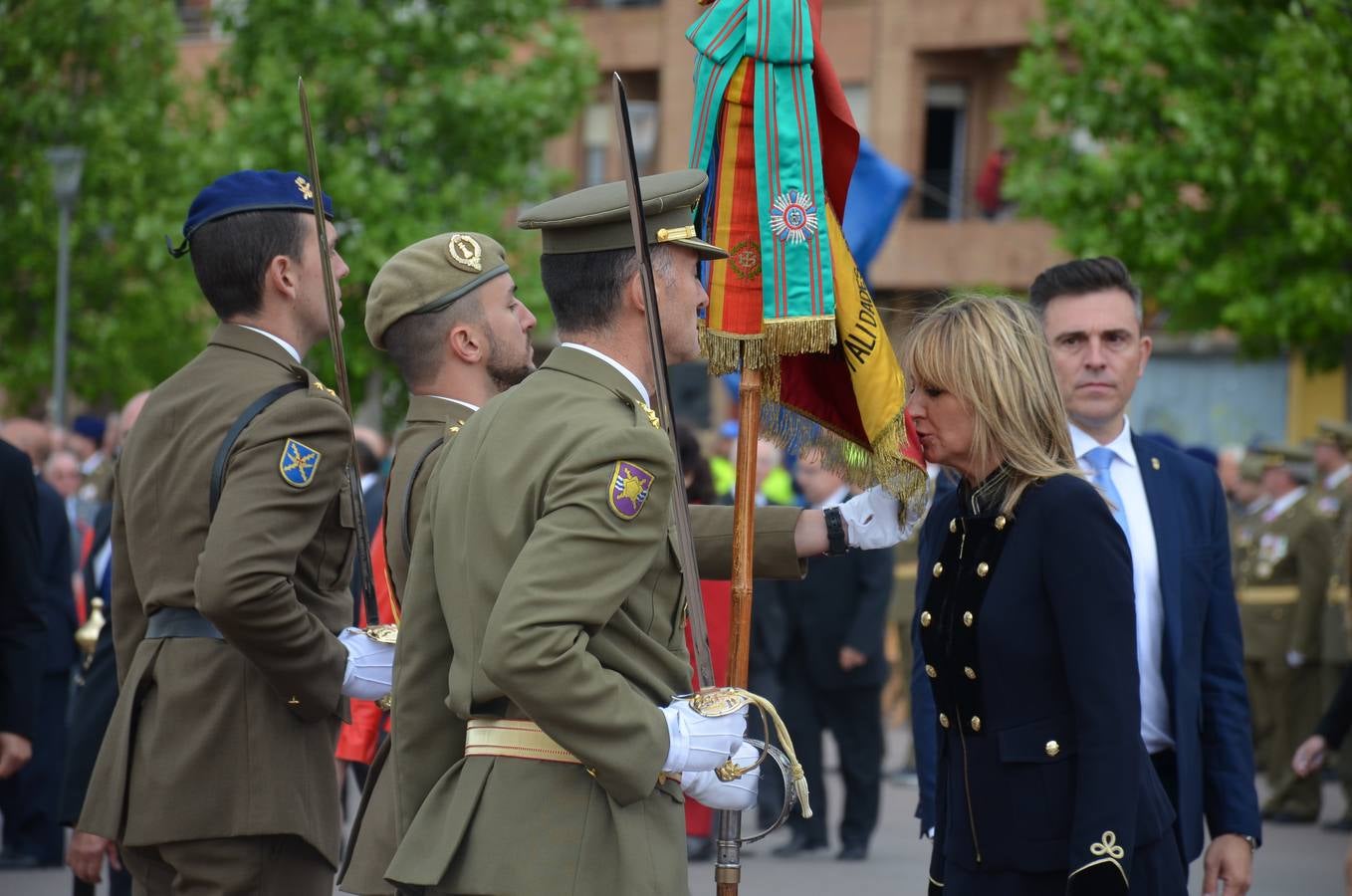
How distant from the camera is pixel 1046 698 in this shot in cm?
355

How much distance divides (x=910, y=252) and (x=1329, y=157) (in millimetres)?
10129

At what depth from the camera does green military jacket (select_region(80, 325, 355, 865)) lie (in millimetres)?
3945

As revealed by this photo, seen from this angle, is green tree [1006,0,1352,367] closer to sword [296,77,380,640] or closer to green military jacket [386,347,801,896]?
sword [296,77,380,640]

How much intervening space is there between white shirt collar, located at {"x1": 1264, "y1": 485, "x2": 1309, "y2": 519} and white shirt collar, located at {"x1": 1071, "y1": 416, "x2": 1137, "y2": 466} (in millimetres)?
9037

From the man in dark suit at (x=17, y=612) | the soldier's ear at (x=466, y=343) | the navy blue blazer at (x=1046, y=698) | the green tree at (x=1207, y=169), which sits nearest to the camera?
the navy blue blazer at (x=1046, y=698)

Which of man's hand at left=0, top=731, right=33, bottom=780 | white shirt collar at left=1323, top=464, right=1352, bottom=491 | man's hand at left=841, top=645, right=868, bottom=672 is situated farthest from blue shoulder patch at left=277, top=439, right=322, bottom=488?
white shirt collar at left=1323, top=464, right=1352, bottom=491

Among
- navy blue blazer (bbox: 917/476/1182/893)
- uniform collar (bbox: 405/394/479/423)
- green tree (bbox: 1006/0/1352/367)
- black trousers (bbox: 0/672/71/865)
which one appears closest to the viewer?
navy blue blazer (bbox: 917/476/1182/893)

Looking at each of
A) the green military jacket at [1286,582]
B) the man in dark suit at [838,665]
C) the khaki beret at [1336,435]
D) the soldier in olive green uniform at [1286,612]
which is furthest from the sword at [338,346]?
the khaki beret at [1336,435]

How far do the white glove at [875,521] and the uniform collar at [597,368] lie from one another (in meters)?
1.07

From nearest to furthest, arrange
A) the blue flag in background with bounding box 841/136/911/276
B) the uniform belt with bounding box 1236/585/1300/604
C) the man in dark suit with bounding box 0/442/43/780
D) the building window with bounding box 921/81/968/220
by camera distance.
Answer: the man in dark suit with bounding box 0/442/43/780, the blue flag in background with bounding box 841/136/911/276, the uniform belt with bounding box 1236/585/1300/604, the building window with bounding box 921/81/968/220

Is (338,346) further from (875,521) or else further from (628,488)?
(628,488)

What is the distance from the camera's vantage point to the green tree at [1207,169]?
19531 millimetres

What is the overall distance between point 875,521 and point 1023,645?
2.46 ft

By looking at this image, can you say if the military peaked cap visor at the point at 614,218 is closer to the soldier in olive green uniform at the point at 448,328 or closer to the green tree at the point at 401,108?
the soldier in olive green uniform at the point at 448,328
